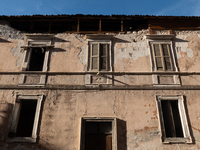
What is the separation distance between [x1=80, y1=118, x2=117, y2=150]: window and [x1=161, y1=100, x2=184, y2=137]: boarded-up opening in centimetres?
204

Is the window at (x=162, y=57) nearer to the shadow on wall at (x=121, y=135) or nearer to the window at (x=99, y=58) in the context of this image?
the window at (x=99, y=58)

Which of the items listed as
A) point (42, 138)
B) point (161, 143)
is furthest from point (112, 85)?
point (42, 138)

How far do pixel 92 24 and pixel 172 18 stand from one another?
3946 mm

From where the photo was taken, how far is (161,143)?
643 cm

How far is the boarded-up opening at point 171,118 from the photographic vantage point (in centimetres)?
676

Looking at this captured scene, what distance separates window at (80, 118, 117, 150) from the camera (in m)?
6.52

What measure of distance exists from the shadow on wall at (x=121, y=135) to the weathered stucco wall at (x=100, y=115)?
33 mm

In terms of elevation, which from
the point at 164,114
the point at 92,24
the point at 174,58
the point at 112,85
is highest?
the point at 92,24

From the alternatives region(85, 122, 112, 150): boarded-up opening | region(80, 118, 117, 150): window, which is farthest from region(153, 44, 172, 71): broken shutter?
region(85, 122, 112, 150): boarded-up opening

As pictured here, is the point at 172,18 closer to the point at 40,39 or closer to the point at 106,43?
the point at 106,43

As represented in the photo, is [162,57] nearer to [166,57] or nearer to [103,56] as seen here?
[166,57]

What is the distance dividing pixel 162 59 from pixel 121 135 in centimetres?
375

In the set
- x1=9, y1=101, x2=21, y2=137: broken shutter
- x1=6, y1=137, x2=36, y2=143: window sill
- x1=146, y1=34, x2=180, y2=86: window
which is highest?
x1=146, y1=34, x2=180, y2=86: window

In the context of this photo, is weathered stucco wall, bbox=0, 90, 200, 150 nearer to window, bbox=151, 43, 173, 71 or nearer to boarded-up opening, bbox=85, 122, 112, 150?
boarded-up opening, bbox=85, 122, 112, 150
